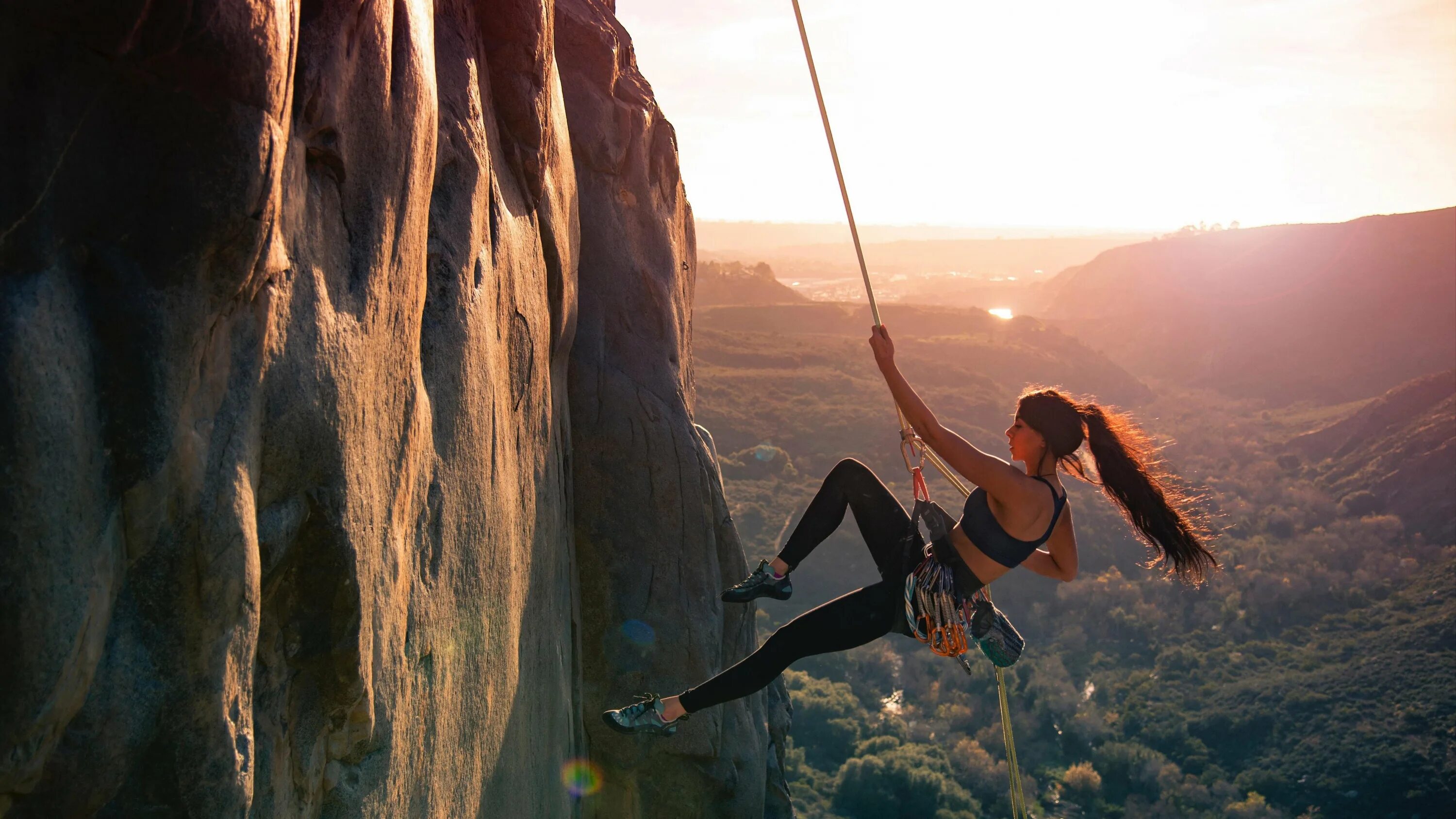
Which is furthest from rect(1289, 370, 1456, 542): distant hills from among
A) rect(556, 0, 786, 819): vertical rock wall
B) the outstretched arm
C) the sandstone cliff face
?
the sandstone cliff face

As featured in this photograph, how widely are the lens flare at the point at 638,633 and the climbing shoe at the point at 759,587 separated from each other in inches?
39.2

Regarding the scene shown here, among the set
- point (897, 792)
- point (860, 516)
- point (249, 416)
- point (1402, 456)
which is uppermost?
point (249, 416)

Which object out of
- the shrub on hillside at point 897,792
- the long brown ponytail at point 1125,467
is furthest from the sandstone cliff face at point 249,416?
the shrub on hillside at point 897,792

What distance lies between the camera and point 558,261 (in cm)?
592

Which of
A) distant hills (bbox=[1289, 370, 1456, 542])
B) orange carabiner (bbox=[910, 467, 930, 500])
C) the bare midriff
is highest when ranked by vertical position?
orange carabiner (bbox=[910, 467, 930, 500])

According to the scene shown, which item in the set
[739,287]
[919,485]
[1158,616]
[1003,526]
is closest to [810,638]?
[919,485]

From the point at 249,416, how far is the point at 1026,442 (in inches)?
132

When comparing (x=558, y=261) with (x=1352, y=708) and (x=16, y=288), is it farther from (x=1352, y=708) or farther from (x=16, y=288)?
(x=1352, y=708)

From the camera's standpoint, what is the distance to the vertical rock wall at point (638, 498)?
6.66 m

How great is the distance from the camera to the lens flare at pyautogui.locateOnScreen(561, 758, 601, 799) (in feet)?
19.3

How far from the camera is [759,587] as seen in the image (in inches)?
232

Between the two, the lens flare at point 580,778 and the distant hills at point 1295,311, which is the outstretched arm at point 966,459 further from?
the distant hills at point 1295,311

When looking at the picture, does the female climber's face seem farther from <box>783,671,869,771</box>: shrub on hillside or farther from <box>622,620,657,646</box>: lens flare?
<box>783,671,869,771</box>: shrub on hillside

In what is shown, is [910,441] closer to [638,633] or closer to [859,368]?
[638,633]
